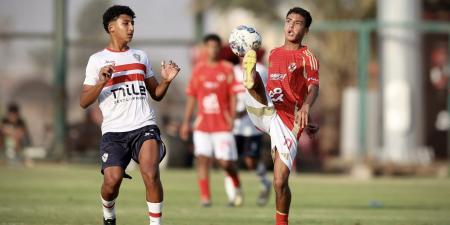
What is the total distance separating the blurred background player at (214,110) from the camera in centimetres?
1883

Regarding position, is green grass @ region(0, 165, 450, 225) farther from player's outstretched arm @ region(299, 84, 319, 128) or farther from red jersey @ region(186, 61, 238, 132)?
player's outstretched arm @ region(299, 84, 319, 128)

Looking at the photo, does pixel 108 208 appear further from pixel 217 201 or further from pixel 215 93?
pixel 217 201

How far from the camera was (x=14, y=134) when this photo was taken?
102 feet

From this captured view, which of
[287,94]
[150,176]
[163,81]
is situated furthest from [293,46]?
[150,176]

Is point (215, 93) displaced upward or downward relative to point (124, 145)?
upward

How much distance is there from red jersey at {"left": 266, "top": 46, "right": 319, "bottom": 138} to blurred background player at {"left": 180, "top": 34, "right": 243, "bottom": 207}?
18.4 ft

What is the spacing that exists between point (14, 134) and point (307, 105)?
19.6 meters

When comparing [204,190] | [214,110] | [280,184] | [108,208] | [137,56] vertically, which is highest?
[137,56]

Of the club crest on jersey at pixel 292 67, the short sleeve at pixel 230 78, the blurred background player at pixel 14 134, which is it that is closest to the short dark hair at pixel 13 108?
the blurred background player at pixel 14 134

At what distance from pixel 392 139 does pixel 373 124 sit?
91 cm

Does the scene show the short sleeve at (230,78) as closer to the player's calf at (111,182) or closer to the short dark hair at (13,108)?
the player's calf at (111,182)

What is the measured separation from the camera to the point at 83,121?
32750mm

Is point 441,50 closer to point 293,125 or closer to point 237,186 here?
point 237,186

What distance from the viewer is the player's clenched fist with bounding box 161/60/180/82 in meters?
12.1
